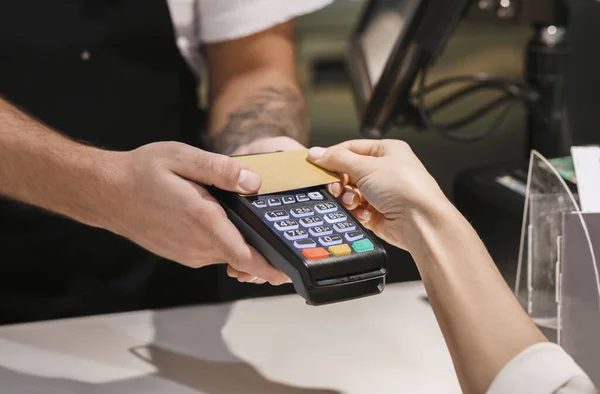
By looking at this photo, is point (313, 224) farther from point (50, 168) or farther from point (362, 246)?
point (50, 168)

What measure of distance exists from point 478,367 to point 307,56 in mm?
1248

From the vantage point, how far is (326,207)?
55cm

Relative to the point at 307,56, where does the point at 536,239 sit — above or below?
above

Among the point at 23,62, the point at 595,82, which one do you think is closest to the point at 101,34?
the point at 23,62

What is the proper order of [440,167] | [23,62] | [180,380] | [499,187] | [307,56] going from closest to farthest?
[180,380] → [499,187] → [23,62] → [440,167] → [307,56]

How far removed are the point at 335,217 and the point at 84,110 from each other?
42cm

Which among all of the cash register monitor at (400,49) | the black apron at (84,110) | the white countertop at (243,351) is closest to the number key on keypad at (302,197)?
the white countertop at (243,351)

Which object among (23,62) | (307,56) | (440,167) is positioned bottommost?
(307,56)

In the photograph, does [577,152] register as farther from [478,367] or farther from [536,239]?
[478,367]

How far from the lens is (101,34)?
860 mm

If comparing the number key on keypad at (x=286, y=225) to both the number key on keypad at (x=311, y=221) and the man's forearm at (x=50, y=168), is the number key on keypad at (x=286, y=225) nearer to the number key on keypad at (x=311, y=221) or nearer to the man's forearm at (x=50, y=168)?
the number key on keypad at (x=311, y=221)

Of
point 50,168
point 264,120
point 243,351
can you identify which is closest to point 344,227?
point 243,351

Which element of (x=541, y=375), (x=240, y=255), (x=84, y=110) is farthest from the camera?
(x=84, y=110)

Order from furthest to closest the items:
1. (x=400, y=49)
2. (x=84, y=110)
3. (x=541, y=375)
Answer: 1. (x=84, y=110)
2. (x=400, y=49)
3. (x=541, y=375)
